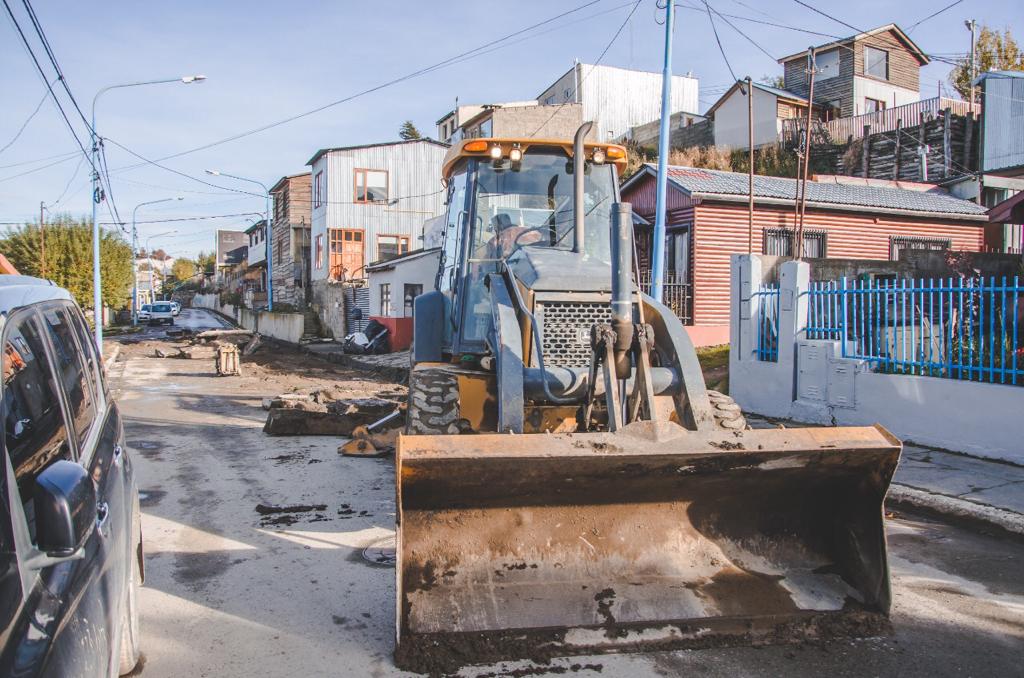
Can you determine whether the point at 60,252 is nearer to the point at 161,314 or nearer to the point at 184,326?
the point at 184,326

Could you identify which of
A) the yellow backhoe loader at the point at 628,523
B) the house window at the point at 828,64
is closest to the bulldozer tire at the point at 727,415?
the yellow backhoe loader at the point at 628,523

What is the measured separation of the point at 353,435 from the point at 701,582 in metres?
5.81

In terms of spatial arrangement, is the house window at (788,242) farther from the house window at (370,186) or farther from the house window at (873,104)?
the house window at (873,104)

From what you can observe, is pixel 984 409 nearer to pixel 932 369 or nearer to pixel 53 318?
pixel 932 369

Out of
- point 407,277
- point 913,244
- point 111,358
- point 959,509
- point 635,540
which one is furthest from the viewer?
point 407,277

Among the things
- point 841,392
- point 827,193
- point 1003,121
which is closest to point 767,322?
point 841,392

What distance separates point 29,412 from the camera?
247cm

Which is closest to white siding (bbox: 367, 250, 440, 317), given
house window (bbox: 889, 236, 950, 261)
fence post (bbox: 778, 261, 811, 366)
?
house window (bbox: 889, 236, 950, 261)

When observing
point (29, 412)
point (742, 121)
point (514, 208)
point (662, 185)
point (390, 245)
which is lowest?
point (29, 412)

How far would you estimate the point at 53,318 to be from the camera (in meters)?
3.16

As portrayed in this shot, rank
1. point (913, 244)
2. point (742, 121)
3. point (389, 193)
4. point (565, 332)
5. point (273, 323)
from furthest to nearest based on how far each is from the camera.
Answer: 1. point (273, 323)
2. point (742, 121)
3. point (389, 193)
4. point (913, 244)
5. point (565, 332)

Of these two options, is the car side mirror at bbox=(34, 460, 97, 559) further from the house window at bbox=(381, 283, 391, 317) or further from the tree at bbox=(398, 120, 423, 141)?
the tree at bbox=(398, 120, 423, 141)

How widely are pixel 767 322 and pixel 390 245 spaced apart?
28.0 metres

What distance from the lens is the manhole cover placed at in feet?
16.9
